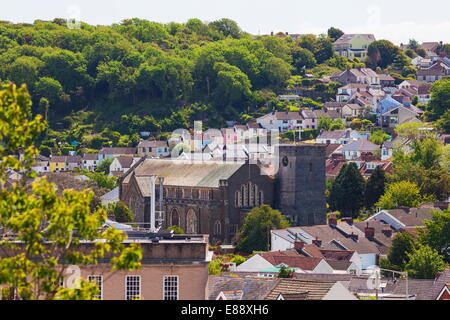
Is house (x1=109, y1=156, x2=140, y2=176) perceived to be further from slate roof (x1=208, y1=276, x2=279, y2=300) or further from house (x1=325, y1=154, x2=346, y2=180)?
slate roof (x1=208, y1=276, x2=279, y2=300)

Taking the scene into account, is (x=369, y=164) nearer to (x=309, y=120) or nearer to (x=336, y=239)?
(x=309, y=120)

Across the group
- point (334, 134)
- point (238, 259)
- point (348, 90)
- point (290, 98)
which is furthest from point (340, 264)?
point (348, 90)

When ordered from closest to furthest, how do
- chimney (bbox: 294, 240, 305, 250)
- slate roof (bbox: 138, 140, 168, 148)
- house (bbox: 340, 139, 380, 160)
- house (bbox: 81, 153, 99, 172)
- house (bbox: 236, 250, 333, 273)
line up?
house (bbox: 236, 250, 333, 273) < chimney (bbox: 294, 240, 305, 250) < house (bbox: 340, 139, 380, 160) < house (bbox: 81, 153, 99, 172) < slate roof (bbox: 138, 140, 168, 148)

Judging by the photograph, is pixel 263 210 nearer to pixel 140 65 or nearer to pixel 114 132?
pixel 114 132

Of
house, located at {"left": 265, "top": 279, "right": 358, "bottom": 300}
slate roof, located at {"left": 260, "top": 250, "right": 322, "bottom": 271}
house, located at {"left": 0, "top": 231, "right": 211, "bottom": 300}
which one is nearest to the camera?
house, located at {"left": 0, "top": 231, "right": 211, "bottom": 300}

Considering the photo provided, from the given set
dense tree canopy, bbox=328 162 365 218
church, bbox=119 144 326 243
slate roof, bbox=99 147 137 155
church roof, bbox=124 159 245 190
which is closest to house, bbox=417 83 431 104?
slate roof, bbox=99 147 137 155

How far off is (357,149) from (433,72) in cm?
5376

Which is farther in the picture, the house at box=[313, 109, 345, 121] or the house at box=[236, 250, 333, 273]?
the house at box=[313, 109, 345, 121]

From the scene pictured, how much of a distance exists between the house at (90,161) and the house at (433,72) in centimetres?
5827

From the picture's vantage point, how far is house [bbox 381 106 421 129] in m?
143

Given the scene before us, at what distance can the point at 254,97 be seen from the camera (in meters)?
157

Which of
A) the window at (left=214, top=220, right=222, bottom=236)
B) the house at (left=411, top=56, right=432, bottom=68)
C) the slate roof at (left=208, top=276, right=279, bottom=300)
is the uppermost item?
the house at (left=411, top=56, right=432, bottom=68)

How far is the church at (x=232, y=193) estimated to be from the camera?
85.2 meters

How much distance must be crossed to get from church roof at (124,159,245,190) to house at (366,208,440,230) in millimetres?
10083
